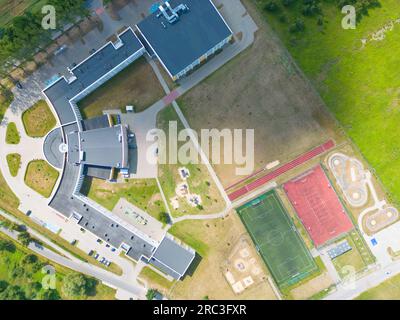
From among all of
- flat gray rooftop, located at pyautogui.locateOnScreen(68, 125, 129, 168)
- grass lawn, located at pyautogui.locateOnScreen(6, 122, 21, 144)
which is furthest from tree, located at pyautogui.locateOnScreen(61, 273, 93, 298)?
grass lawn, located at pyautogui.locateOnScreen(6, 122, 21, 144)

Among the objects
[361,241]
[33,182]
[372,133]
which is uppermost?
[33,182]

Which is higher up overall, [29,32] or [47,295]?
[29,32]

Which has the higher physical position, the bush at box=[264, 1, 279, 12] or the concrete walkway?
the bush at box=[264, 1, 279, 12]

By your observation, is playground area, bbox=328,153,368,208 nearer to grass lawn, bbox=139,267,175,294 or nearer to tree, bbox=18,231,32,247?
grass lawn, bbox=139,267,175,294

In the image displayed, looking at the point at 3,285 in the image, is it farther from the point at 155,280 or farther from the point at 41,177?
the point at 155,280

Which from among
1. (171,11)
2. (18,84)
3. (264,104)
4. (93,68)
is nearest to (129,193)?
(93,68)

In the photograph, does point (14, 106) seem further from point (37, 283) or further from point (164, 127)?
point (37, 283)
